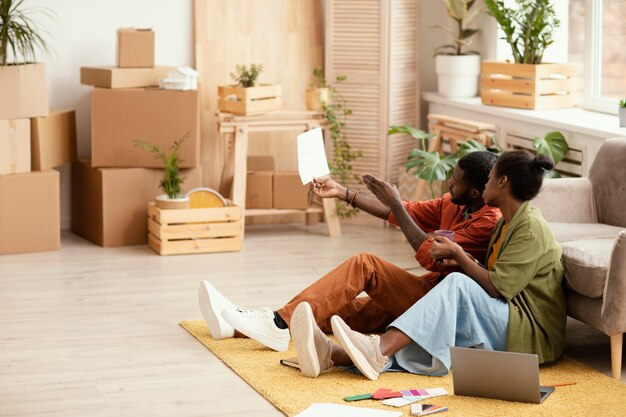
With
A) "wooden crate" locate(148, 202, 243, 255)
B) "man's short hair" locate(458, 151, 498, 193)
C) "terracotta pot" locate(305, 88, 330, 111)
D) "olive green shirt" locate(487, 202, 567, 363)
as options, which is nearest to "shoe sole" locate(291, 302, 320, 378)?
"olive green shirt" locate(487, 202, 567, 363)

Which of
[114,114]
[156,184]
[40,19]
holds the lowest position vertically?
[156,184]

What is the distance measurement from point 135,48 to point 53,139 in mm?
677

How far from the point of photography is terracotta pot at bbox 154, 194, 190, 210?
225 inches

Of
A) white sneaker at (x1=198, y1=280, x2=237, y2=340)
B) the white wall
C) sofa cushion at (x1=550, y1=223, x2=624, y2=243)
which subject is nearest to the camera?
white sneaker at (x1=198, y1=280, x2=237, y2=340)

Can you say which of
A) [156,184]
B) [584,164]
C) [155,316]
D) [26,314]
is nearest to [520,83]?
[584,164]

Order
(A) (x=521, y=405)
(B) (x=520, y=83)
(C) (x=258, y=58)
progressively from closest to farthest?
(A) (x=521, y=405) → (B) (x=520, y=83) → (C) (x=258, y=58)

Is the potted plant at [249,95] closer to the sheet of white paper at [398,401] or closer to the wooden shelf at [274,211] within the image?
the wooden shelf at [274,211]

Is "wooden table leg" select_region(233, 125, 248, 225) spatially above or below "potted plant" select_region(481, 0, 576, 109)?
below

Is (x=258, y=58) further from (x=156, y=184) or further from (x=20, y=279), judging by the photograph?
(x=20, y=279)

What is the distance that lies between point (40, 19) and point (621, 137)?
11.1 ft

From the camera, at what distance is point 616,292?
3584mm

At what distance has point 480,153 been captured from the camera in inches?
149

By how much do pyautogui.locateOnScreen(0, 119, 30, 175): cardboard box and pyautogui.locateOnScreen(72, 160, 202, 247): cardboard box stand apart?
15.8 inches

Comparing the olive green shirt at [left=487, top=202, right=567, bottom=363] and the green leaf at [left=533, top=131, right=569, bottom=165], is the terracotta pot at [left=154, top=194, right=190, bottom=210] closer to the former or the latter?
the green leaf at [left=533, top=131, right=569, bottom=165]
